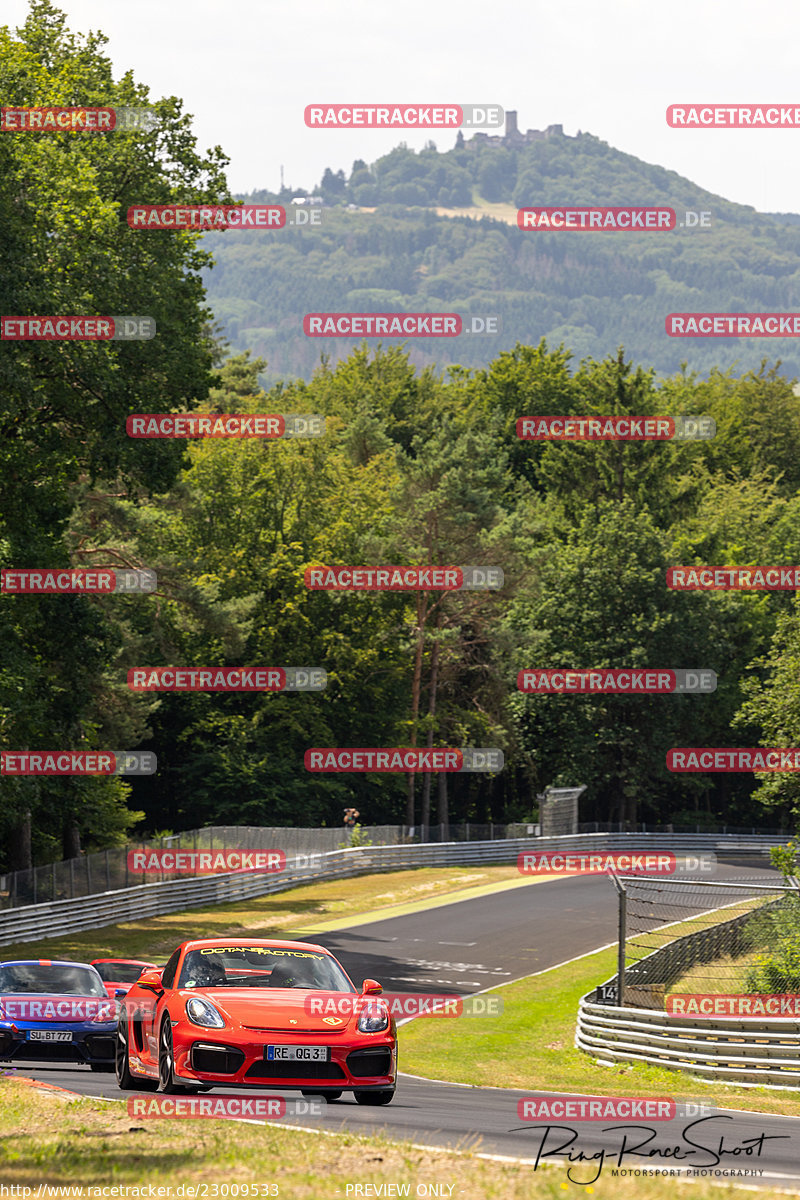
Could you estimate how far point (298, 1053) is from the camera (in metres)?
10.7

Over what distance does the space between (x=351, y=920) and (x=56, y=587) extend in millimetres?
12502

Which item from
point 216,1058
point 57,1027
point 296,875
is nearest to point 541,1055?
point 57,1027

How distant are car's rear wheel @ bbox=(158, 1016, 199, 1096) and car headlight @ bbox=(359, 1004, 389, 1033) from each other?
1.35 meters

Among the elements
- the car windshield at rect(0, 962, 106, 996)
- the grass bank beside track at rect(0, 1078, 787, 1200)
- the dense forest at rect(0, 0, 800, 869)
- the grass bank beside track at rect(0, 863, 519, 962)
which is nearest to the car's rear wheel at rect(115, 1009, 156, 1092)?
the grass bank beside track at rect(0, 1078, 787, 1200)

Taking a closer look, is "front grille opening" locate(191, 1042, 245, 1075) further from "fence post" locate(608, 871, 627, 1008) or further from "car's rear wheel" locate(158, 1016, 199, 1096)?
"fence post" locate(608, 871, 627, 1008)

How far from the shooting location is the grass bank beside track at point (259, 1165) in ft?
25.5

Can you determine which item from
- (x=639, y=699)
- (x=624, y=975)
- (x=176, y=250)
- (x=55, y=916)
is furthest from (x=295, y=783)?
(x=624, y=975)

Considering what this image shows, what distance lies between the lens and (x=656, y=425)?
261 feet

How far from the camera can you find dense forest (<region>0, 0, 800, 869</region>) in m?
30.2

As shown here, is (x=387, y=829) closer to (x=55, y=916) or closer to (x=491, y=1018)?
(x=55, y=916)

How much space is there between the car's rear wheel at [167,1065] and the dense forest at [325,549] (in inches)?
682

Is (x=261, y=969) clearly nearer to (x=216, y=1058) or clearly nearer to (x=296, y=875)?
(x=216, y=1058)

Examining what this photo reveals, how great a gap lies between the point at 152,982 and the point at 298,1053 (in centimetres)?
177

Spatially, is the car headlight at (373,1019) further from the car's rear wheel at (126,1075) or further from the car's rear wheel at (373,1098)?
the car's rear wheel at (126,1075)
